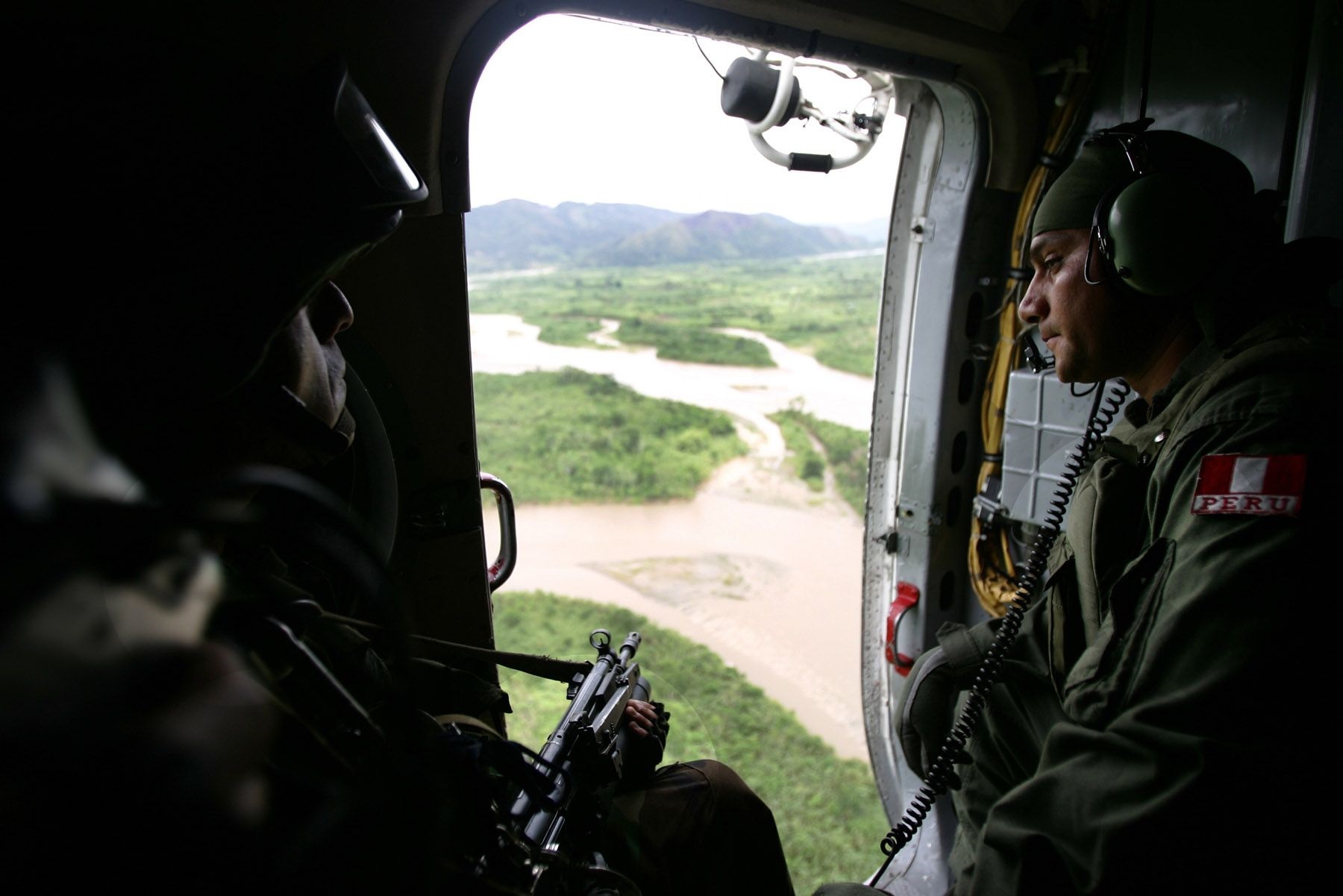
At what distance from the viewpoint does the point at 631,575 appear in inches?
343

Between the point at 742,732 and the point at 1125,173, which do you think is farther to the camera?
the point at 742,732

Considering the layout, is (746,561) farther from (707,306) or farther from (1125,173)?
(707,306)

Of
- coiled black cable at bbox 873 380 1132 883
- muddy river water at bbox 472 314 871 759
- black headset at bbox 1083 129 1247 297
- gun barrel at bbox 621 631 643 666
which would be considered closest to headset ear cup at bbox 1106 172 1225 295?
black headset at bbox 1083 129 1247 297

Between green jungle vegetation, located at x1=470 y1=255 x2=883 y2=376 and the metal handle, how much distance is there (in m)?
12.8

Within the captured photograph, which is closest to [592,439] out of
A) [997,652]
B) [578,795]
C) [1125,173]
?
[997,652]

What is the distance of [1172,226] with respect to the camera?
1.29 metres

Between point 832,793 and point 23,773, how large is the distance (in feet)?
18.4

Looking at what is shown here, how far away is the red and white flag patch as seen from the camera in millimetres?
1041

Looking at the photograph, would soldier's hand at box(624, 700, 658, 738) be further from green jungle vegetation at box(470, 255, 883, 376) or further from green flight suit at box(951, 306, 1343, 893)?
green jungle vegetation at box(470, 255, 883, 376)

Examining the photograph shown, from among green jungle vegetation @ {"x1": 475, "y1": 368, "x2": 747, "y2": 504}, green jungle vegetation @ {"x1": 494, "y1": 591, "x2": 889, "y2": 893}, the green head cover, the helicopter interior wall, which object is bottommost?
green jungle vegetation @ {"x1": 494, "y1": 591, "x2": 889, "y2": 893}

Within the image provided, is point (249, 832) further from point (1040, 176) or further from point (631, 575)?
point (631, 575)

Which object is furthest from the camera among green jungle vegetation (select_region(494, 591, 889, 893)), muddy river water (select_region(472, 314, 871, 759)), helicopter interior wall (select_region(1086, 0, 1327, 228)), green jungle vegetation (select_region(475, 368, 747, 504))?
green jungle vegetation (select_region(475, 368, 747, 504))

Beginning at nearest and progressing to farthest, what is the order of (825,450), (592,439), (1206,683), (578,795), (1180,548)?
(1206,683)
(1180,548)
(578,795)
(825,450)
(592,439)

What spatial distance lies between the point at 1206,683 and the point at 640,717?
111 centimetres
